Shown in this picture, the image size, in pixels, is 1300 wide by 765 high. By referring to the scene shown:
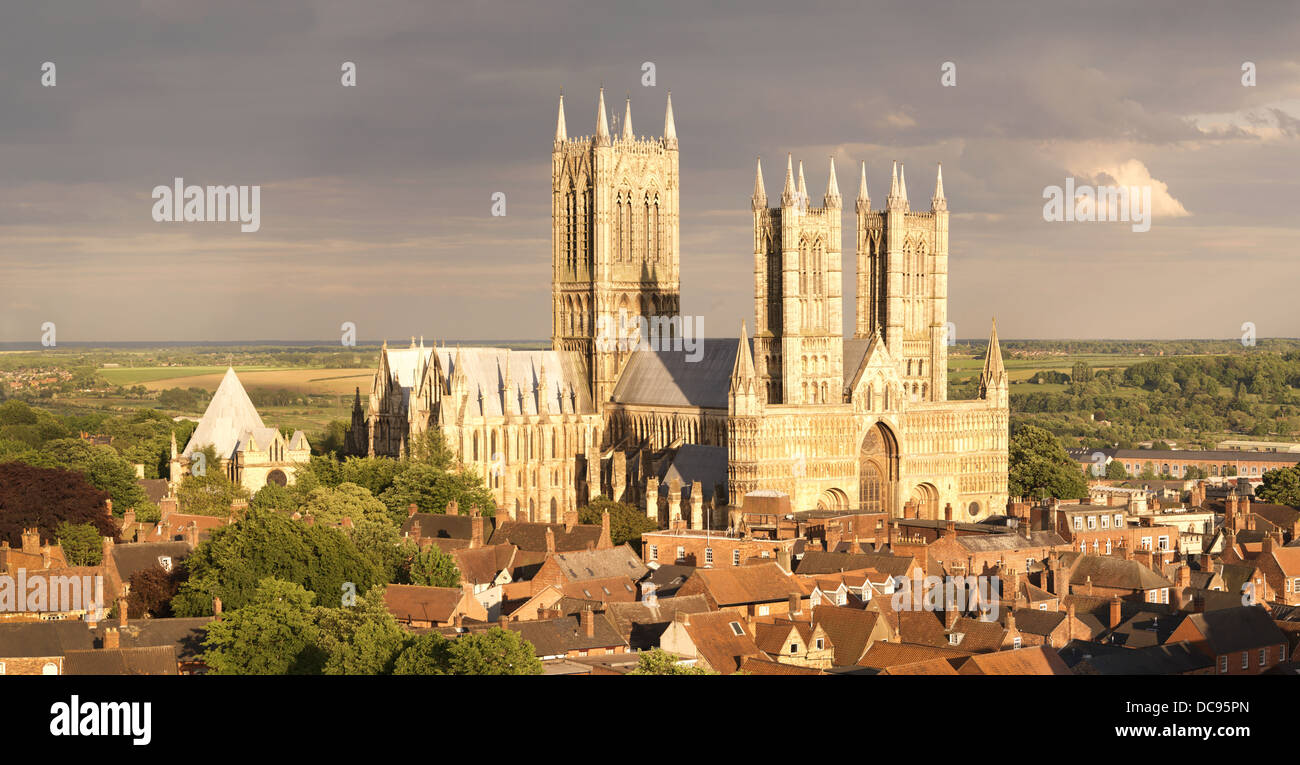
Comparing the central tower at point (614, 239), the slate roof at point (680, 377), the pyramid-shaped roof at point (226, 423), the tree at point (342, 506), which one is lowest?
the tree at point (342, 506)

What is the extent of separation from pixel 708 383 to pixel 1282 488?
3903 centimetres

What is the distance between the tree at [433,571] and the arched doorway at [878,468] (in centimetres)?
4632

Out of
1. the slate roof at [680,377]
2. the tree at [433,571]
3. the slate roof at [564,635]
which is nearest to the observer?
the slate roof at [564,635]

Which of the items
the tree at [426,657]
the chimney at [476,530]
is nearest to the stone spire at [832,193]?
the chimney at [476,530]

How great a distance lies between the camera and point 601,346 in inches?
5000

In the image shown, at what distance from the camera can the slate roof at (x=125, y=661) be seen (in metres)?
50.8

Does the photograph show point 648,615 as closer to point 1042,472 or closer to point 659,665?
point 659,665

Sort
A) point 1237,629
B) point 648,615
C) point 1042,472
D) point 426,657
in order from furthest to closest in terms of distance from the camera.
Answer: point 1042,472 < point 648,615 < point 1237,629 < point 426,657

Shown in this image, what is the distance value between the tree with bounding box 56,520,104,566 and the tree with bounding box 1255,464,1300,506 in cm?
7415

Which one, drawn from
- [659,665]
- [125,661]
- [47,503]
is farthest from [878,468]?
[125,661]

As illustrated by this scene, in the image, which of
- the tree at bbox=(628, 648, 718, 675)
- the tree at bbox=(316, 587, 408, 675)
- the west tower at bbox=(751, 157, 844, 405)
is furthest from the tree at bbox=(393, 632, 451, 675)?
Result: the west tower at bbox=(751, 157, 844, 405)

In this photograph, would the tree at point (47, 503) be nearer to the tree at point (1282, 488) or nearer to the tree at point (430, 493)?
the tree at point (430, 493)

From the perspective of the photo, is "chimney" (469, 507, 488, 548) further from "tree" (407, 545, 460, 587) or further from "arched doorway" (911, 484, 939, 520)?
"arched doorway" (911, 484, 939, 520)

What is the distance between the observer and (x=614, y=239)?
429ft
